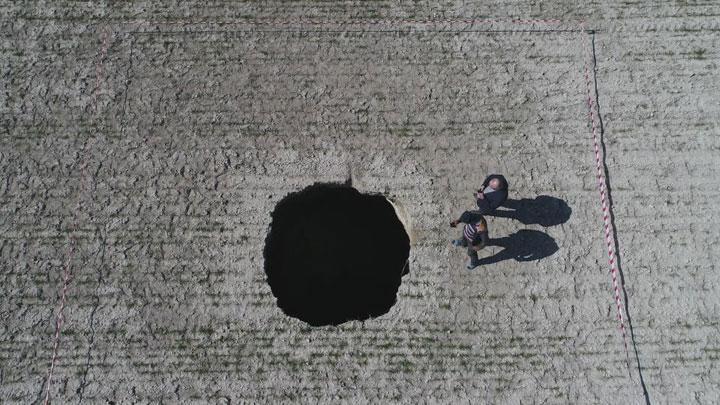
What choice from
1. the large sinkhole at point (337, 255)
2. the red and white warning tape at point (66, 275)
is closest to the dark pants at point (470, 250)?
the large sinkhole at point (337, 255)

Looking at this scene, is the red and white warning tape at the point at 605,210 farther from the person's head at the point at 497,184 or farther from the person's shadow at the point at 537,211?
the person's head at the point at 497,184

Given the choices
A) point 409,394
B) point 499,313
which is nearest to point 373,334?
point 409,394

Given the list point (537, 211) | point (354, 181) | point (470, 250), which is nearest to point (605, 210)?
point (537, 211)

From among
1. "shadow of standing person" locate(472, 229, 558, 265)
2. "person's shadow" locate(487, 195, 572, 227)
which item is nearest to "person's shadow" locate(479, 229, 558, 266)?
"shadow of standing person" locate(472, 229, 558, 265)

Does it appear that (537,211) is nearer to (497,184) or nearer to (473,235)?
(497,184)

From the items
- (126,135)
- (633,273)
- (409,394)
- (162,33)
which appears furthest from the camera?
(162,33)

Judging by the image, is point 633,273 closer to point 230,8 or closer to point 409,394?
point 409,394
